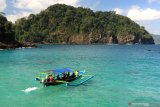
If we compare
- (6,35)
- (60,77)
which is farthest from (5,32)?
(60,77)

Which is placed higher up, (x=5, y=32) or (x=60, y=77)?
(x=5, y=32)

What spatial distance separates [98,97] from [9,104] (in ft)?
31.3

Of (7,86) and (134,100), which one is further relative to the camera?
(7,86)

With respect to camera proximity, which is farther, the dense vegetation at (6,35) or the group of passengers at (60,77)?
the dense vegetation at (6,35)

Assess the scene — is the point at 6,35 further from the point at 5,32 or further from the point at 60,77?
the point at 60,77

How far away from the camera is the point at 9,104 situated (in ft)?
97.2

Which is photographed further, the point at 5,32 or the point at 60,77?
the point at 5,32

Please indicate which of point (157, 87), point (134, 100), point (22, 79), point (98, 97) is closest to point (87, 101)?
point (98, 97)

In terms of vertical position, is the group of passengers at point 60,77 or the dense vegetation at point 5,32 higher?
the dense vegetation at point 5,32

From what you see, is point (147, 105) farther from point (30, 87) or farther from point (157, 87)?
point (30, 87)

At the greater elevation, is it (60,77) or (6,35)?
(6,35)

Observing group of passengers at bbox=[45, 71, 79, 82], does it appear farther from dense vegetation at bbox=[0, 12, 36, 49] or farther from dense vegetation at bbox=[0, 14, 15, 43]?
dense vegetation at bbox=[0, 14, 15, 43]

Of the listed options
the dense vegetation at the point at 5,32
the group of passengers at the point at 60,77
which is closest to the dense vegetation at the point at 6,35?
the dense vegetation at the point at 5,32

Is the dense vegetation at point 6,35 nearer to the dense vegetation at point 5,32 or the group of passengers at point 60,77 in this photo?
the dense vegetation at point 5,32
